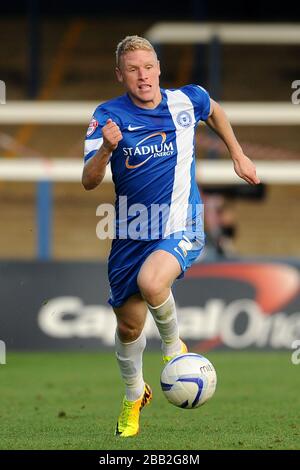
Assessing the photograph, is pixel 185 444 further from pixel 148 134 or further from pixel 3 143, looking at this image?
pixel 3 143

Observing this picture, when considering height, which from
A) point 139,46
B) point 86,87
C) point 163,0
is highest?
point 163,0

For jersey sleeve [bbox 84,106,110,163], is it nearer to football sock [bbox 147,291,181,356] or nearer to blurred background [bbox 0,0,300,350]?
football sock [bbox 147,291,181,356]

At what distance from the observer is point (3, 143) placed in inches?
896

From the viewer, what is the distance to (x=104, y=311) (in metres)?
13.2

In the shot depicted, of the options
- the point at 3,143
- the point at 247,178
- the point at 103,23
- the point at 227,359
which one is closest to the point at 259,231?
the point at 3,143

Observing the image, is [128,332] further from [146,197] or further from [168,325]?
[146,197]

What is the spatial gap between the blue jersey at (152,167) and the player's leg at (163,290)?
0.86 ft

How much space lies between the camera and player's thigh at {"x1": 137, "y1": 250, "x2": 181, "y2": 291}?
6.86 m

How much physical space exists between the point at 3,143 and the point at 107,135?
16.4 metres

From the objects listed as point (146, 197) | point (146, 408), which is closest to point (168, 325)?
point (146, 197)

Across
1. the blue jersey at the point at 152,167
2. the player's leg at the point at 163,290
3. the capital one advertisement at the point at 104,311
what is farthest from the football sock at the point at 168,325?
the capital one advertisement at the point at 104,311

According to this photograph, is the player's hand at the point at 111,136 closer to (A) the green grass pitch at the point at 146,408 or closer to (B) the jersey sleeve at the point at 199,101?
(B) the jersey sleeve at the point at 199,101

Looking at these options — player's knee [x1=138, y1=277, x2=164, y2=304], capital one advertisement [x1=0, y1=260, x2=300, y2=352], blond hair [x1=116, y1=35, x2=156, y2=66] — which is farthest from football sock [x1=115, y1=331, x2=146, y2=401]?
capital one advertisement [x1=0, y1=260, x2=300, y2=352]

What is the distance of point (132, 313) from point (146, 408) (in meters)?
1.90
